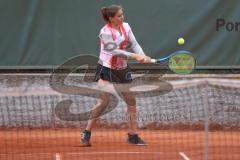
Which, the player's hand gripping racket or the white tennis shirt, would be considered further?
the player's hand gripping racket

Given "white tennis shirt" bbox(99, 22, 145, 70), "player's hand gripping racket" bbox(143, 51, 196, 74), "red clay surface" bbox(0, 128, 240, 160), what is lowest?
"red clay surface" bbox(0, 128, 240, 160)

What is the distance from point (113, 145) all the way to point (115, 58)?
3.33 feet

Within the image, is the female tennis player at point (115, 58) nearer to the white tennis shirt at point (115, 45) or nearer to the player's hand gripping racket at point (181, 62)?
the white tennis shirt at point (115, 45)

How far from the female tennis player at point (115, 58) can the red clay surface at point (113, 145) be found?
238 millimetres

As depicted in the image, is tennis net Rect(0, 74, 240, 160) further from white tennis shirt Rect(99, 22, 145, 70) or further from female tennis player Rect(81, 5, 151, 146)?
white tennis shirt Rect(99, 22, 145, 70)

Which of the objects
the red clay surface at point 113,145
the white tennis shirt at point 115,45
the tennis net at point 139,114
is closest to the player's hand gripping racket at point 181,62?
the tennis net at point 139,114

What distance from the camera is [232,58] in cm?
973

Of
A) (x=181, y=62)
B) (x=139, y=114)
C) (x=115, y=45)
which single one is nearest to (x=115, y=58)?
(x=115, y=45)

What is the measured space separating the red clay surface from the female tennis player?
0.24 meters

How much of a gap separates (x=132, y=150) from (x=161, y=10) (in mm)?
2812

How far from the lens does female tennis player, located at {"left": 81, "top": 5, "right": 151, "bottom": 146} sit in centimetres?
771

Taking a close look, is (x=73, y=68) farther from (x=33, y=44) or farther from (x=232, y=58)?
(x=232, y=58)

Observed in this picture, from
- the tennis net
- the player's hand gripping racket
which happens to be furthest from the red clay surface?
the player's hand gripping racket

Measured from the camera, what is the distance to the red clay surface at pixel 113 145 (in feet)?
23.4
